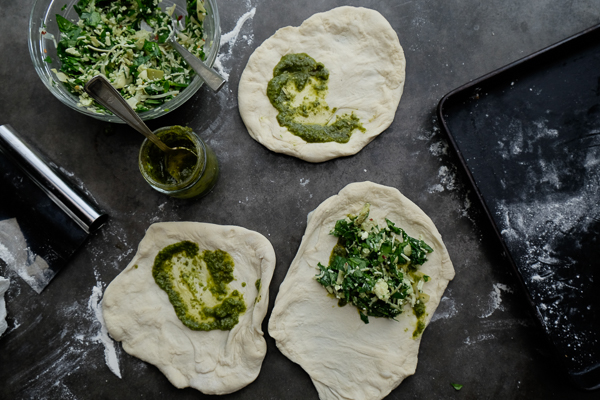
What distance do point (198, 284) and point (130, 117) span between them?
1.20 metres

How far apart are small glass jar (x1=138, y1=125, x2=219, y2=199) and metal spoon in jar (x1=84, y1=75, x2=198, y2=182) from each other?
4 cm

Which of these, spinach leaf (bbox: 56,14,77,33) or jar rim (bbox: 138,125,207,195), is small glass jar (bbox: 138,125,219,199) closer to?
jar rim (bbox: 138,125,207,195)

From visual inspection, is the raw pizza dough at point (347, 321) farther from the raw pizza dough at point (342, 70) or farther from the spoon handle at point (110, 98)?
the spoon handle at point (110, 98)

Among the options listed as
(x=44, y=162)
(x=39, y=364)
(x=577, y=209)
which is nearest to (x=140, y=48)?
(x=44, y=162)

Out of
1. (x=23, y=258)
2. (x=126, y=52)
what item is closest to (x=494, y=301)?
(x=126, y=52)

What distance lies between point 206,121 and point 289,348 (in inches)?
66.2

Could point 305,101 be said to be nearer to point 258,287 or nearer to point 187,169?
point 187,169

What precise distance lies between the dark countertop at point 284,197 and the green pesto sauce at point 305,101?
0.74ft

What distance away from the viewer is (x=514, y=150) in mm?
2730

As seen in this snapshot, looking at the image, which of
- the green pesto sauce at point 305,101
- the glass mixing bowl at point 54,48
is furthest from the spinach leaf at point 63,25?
the green pesto sauce at point 305,101

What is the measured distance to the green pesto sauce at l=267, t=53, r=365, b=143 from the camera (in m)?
2.72

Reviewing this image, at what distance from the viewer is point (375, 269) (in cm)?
244

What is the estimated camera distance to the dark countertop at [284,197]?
105 inches

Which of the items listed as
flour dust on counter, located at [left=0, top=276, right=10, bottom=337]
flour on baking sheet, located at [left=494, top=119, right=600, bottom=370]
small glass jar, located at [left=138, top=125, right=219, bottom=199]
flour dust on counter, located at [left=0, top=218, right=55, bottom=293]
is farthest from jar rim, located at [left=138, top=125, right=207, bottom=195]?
flour on baking sheet, located at [left=494, top=119, right=600, bottom=370]
